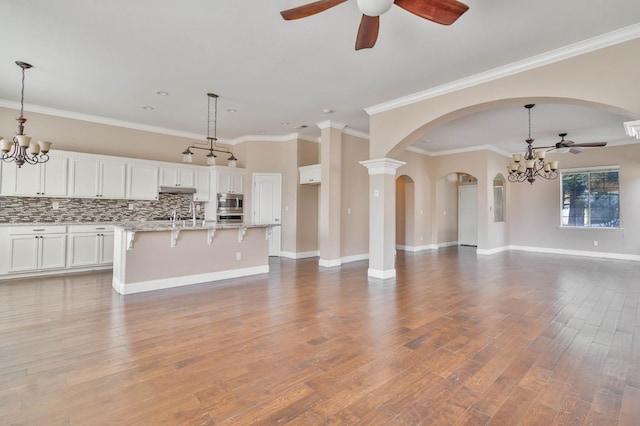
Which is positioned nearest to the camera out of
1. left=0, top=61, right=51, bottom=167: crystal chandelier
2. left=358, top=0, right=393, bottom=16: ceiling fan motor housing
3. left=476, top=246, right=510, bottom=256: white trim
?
left=358, top=0, right=393, bottom=16: ceiling fan motor housing

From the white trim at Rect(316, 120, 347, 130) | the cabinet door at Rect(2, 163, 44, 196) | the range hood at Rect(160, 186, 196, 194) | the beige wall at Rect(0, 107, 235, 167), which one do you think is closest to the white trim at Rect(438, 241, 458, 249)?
the white trim at Rect(316, 120, 347, 130)

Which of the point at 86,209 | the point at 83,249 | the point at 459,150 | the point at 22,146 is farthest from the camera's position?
the point at 459,150

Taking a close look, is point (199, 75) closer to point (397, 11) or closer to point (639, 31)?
point (397, 11)

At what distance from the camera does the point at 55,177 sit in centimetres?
557

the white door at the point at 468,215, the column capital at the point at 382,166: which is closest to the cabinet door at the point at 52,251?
the column capital at the point at 382,166

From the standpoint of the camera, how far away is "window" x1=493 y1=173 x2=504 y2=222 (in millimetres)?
9156

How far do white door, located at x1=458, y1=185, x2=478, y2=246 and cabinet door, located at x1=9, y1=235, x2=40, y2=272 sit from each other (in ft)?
36.9

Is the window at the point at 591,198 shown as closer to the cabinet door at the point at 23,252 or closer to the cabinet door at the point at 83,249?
the cabinet door at the point at 83,249

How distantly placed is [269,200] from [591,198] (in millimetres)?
8696

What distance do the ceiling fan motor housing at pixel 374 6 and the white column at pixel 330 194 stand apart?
423cm

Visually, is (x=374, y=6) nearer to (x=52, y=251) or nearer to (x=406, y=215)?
(x=52, y=251)

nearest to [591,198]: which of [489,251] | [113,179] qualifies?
[489,251]

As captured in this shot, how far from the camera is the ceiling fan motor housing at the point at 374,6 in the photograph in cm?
213

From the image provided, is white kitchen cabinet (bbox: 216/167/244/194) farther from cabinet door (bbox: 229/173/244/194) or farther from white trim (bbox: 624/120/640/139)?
white trim (bbox: 624/120/640/139)
